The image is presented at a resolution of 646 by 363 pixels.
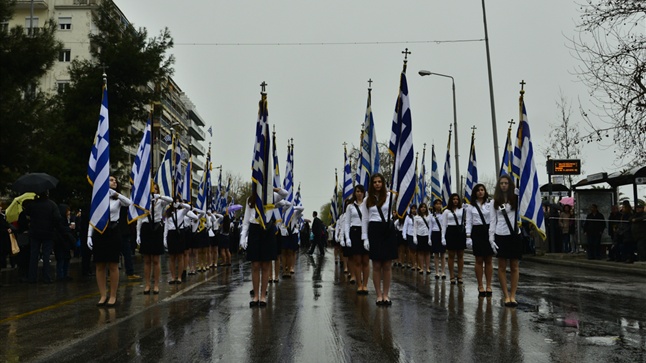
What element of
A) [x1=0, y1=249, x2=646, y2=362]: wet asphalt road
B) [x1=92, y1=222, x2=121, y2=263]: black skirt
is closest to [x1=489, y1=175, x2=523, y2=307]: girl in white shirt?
[x1=0, y1=249, x2=646, y2=362]: wet asphalt road

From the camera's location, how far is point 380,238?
11.1 meters

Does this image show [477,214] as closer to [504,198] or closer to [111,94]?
[504,198]

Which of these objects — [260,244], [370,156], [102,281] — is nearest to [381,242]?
[260,244]

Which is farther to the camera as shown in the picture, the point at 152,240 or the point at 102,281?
the point at 152,240

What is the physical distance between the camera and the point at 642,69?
20.0m

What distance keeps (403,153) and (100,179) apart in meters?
5.37

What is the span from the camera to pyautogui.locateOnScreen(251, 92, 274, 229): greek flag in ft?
36.4

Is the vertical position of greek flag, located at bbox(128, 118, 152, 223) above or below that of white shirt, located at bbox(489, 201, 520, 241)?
above

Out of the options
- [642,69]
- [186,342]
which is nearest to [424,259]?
[642,69]

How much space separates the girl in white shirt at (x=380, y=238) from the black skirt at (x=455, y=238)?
4.80 meters

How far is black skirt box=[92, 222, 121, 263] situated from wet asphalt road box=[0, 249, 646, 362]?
2.79 ft

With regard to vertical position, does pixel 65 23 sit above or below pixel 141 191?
above

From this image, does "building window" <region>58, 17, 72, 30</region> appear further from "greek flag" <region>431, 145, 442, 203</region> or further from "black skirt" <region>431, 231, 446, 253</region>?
"black skirt" <region>431, 231, 446, 253</region>

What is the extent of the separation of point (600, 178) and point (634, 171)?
2.70 metres
